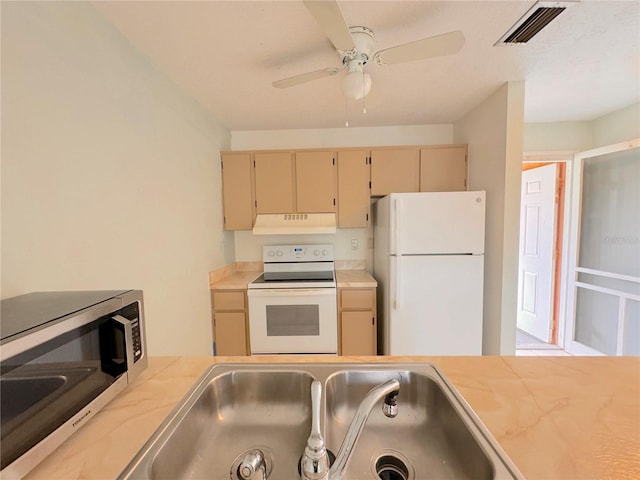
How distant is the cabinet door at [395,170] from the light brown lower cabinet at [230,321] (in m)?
1.65

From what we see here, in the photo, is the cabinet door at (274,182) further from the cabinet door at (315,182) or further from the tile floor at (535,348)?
the tile floor at (535,348)

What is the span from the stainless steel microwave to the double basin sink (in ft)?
0.59

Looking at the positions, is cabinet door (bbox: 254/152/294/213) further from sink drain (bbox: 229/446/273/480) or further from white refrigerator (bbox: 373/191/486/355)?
sink drain (bbox: 229/446/273/480)

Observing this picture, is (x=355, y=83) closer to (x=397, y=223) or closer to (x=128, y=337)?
(x=397, y=223)

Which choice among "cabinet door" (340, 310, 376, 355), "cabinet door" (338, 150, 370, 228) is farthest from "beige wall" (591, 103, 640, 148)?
"cabinet door" (340, 310, 376, 355)

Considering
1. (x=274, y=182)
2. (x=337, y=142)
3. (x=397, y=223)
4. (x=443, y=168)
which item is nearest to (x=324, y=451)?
(x=397, y=223)

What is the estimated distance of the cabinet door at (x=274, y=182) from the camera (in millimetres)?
2656

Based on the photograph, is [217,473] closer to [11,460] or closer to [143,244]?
[11,460]

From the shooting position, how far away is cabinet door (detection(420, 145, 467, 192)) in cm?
257

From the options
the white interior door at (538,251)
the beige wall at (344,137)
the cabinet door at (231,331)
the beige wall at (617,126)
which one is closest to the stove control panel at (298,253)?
the cabinet door at (231,331)

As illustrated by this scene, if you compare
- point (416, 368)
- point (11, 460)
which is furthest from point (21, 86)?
point (416, 368)

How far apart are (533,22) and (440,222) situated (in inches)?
47.4

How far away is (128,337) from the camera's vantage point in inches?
28.9

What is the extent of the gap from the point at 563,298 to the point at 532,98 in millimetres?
2135
